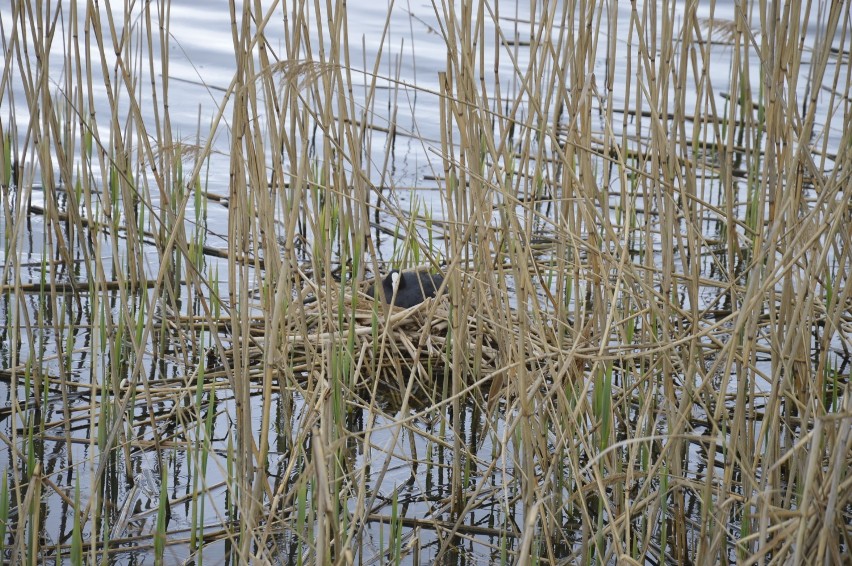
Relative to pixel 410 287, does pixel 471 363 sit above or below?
below

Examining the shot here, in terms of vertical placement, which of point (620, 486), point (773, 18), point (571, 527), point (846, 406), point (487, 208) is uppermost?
point (773, 18)

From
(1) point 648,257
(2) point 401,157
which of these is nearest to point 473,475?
(1) point 648,257

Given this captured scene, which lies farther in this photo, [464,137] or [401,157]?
[401,157]

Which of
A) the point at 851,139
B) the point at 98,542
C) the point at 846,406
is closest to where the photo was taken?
the point at 846,406

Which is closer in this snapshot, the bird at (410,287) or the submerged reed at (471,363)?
the submerged reed at (471,363)

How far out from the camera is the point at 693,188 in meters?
1.68

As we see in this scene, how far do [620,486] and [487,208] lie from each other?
0.48 metres

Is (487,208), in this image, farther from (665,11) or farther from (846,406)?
(846,406)

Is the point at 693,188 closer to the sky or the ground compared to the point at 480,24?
closer to the ground

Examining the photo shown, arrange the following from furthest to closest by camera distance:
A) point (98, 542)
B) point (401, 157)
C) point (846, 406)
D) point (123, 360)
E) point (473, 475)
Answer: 1. point (401, 157)
2. point (123, 360)
3. point (473, 475)
4. point (98, 542)
5. point (846, 406)

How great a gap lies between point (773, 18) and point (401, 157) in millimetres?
2951

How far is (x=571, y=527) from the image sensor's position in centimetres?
165

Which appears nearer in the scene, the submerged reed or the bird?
the submerged reed

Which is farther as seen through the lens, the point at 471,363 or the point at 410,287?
the point at 410,287
